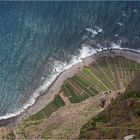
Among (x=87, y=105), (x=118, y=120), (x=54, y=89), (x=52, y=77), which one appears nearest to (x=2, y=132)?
(x=87, y=105)

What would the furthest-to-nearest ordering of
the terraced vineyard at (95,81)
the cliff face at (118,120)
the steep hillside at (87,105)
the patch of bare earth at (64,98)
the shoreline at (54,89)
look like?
1. the patch of bare earth at (64,98)
2. the terraced vineyard at (95,81)
3. the shoreline at (54,89)
4. the steep hillside at (87,105)
5. the cliff face at (118,120)

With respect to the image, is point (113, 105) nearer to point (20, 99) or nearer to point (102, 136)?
point (102, 136)

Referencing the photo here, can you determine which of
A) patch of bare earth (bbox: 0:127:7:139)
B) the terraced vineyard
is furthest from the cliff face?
patch of bare earth (bbox: 0:127:7:139)

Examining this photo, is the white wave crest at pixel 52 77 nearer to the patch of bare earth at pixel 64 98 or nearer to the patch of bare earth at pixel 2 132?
the patch of bare earth at pixel 64 98

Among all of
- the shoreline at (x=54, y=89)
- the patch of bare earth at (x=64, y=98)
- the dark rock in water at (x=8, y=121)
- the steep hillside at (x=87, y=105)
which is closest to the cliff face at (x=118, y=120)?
the steep hillside at (x=87, y=105)

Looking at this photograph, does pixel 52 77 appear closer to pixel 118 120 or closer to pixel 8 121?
pixel 8 121

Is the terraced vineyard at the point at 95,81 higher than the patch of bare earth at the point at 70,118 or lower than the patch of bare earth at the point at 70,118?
higher

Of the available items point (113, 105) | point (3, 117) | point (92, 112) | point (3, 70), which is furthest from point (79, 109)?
point (3, 70)

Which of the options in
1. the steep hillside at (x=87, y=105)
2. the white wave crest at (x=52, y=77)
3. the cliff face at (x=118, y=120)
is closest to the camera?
the cliff face at (x=118, y=120)
